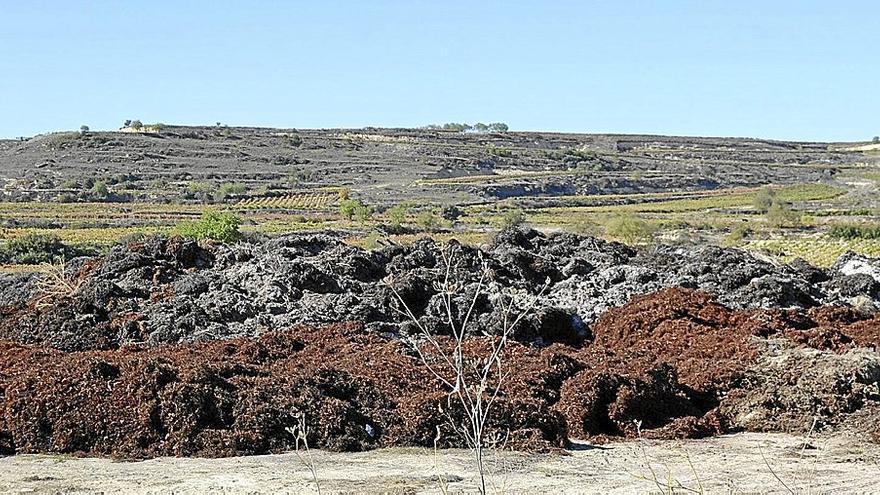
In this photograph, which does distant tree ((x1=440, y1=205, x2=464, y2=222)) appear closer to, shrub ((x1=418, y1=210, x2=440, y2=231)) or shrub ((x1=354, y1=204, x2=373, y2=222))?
shrub ((x1=354, y1=204, x2=373, y2=222))

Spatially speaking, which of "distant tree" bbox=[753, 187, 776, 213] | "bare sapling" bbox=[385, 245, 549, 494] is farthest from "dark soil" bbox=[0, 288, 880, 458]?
"distant tree" bbox=[753, 187, 776, 213]

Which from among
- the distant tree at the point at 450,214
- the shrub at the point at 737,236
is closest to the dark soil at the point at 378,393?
the shrub at the point at 737,236

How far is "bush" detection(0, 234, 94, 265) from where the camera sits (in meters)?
53.4

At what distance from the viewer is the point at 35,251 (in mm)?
55344

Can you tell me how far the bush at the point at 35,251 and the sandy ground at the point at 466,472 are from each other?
44504 millimetres

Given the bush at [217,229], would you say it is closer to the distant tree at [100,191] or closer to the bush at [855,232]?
the bush at [855,232]

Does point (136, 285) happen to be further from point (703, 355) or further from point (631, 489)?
point (631, 489)

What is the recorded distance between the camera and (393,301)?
18.1 metres

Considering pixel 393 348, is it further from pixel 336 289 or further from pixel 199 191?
pixel 199 191

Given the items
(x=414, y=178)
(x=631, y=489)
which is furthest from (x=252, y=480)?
(x=414, y=178)

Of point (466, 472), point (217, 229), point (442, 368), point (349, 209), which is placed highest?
point (442, 368)

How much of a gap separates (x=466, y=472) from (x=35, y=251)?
49470 mm

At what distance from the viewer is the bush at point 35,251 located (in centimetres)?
5338

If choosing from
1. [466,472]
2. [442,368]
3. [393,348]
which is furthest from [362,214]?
[466,472]
